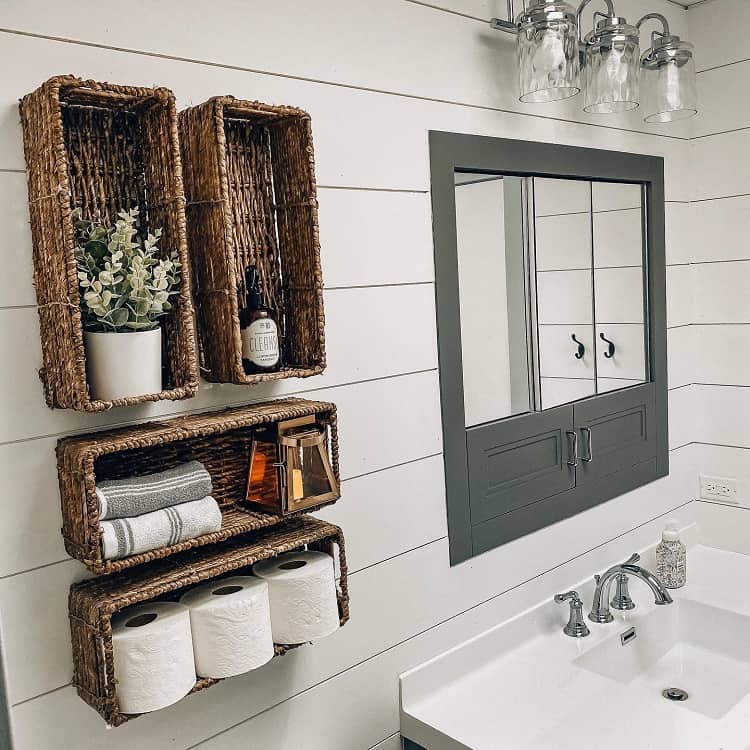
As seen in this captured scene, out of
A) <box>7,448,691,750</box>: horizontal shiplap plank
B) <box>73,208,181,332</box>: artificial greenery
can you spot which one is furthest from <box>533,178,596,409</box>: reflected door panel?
<box>73,208,181,332</box>: artificial greenery

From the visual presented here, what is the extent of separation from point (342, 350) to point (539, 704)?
912 mm

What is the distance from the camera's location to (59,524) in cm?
125

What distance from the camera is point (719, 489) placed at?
2.66 metres

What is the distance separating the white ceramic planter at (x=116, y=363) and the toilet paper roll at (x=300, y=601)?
415 millimetres

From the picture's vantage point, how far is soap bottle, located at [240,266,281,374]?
1366mm

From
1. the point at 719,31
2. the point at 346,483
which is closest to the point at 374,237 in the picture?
the point at 346,483

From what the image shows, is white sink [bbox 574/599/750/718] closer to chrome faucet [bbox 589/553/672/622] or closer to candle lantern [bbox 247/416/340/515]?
chrome faucet [bbox 589/553/672/622]

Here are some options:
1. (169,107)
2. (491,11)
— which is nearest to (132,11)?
(169,107)

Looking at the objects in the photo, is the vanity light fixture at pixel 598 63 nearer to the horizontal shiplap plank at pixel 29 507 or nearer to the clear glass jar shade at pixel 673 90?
the clear glass jar shade at pixel 673 90

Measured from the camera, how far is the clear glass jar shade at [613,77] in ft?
6.41

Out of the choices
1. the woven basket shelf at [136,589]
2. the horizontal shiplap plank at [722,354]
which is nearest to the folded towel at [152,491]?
the woven basket shelf at [136,589]

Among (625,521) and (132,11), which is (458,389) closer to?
(625,521)

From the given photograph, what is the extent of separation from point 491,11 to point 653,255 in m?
0.91

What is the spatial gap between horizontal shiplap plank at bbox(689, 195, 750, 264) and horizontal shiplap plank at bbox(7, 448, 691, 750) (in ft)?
2.79
